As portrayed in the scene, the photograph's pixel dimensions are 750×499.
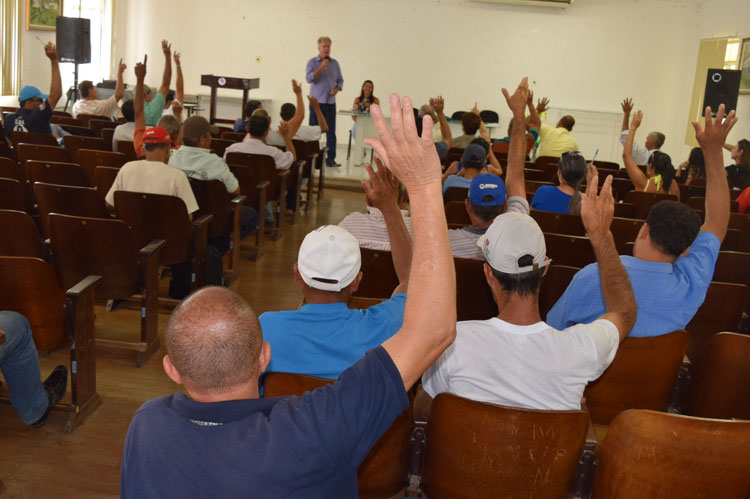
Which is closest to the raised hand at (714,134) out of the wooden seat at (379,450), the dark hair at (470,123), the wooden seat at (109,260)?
the wooden seat at (379,450)

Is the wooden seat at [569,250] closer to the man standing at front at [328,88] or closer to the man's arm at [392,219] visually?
the man's arm at [392,219]

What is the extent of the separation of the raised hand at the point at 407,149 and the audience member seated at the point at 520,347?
→ 0.83 m

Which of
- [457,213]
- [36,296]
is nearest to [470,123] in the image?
[457,213]

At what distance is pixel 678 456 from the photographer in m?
1.75

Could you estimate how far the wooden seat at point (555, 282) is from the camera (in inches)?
128

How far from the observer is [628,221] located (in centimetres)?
432

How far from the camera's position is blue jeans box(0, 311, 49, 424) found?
274 centimetres

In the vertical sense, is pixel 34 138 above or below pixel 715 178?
below

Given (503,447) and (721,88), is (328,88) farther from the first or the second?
(503,447)

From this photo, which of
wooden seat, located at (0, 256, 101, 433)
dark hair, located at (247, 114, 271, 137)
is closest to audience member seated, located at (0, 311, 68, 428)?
wooden seat, located at (0, 256, 101, 433)

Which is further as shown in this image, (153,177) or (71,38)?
(71,38)

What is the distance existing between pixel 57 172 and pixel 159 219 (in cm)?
121

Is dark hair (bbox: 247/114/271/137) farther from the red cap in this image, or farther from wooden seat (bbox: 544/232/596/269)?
wooden seat (bbox: 544/232/596/269)

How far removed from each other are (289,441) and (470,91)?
1338 cm
